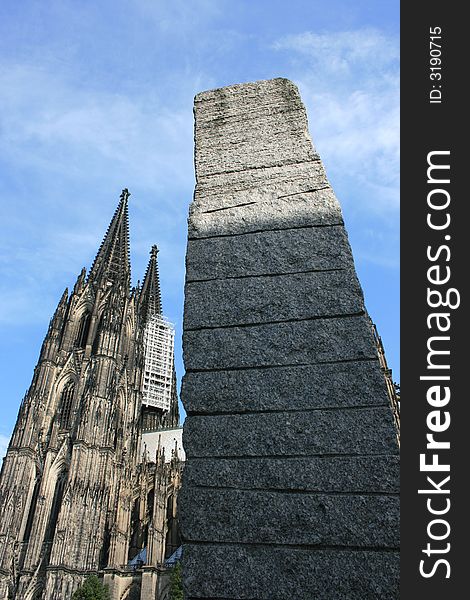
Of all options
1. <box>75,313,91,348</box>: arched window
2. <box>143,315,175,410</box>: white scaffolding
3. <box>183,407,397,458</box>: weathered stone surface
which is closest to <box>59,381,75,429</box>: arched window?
<box>75,313,91,348</box>: arched window

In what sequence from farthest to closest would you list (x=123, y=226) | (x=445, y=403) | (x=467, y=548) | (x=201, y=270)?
(x=123, y=226) < (x=201, y=270) < (x=445, y=403) < (x=467, y=548)

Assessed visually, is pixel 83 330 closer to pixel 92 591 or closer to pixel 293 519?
pixel 92 591

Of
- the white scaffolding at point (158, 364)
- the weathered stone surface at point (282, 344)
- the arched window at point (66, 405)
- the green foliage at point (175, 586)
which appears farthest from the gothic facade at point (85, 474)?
the weathered stone surface at point (282, 344)

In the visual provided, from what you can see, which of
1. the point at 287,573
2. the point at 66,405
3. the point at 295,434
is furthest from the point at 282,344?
the point at 66,405

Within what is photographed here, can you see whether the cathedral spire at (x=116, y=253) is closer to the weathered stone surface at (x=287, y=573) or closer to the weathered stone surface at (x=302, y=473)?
the weathered stone surface at (x=302, y=473)

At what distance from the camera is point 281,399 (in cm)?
234

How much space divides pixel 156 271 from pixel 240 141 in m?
52.3

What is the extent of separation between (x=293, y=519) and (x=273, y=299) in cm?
103

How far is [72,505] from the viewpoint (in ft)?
84.3

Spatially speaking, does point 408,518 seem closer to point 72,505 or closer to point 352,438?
point 352,438

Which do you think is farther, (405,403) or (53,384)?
(53,384)

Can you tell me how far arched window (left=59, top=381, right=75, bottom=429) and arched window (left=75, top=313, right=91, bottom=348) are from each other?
326 cm

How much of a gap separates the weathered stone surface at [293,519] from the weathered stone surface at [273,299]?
2.75 feet

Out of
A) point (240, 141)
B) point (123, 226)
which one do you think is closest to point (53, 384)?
point (123, 226)
